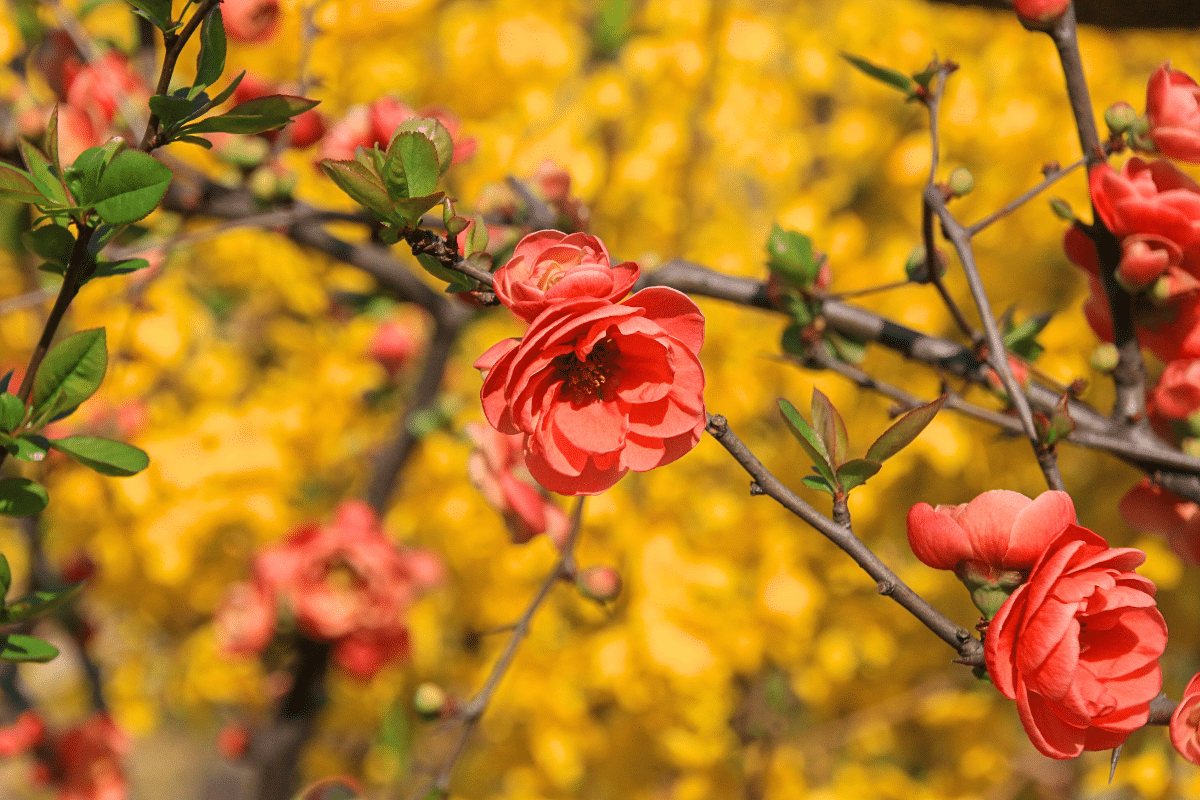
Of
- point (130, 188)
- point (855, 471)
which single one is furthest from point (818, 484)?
point (130, 188)

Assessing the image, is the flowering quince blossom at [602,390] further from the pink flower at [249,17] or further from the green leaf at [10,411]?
the pink flower at [249,17]

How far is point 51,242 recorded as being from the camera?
415 millimetres

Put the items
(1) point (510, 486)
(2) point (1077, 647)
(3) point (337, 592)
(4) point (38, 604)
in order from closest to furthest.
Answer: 1. (2) point (1077, 647)
2. (4) point (38, 604)
3. (1) point (510, 486)
4. (3) point (337, 592)

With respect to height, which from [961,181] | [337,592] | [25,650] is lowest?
[337,592]

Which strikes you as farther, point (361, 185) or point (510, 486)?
point (510, 486)

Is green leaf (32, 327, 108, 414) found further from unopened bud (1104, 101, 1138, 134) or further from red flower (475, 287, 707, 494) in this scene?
unopened bud (1104, 101, 1138, 134)

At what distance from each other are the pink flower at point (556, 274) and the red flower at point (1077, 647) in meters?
0.22

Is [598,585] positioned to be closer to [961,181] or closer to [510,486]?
[510,486]

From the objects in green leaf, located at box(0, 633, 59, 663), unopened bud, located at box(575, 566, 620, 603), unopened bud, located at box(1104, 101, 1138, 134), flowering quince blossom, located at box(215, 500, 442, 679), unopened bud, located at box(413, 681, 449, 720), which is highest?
unopened bud, located at box(1104, 101, 1138, 134)

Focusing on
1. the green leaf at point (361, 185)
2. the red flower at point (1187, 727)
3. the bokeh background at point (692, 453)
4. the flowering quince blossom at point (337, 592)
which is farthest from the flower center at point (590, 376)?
the flowering quince blossom at point (337, 592)

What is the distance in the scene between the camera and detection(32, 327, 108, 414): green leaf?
425 millimetres

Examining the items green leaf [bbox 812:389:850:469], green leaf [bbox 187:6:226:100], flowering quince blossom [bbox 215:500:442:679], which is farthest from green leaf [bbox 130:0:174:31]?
flowering quince blossom [bbox 215:500:442:679]

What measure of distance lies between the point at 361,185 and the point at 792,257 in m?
0.35

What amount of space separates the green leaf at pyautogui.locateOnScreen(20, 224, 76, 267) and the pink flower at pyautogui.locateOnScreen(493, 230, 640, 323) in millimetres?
229
